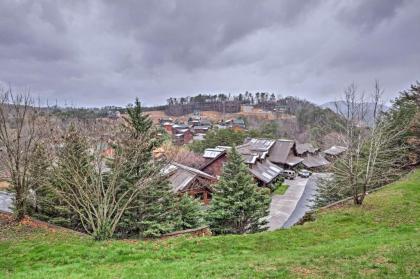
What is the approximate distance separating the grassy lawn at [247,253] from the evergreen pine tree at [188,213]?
18.0 ft

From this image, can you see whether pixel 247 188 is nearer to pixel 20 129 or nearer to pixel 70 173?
pixel 70 173

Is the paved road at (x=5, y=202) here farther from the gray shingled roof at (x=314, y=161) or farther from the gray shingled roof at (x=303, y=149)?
the gray shingled roof at (x=314, y=161)

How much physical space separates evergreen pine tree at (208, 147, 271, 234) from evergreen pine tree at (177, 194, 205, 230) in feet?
2.39

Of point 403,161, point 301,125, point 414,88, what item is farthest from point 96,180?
point 301,125

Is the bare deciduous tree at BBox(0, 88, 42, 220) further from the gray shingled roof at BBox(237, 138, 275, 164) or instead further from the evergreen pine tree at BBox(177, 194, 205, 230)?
the gray shingled roof at BBox(237, 138, 275, 164)

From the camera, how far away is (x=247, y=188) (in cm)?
→ 1786

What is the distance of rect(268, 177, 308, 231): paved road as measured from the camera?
2472cm

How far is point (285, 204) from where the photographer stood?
30.2 m

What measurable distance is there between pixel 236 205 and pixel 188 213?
2657mm

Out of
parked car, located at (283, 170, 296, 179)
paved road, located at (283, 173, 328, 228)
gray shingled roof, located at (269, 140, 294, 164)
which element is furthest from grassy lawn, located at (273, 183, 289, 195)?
gray shingled roof, located at (269, 140, 294, 164)

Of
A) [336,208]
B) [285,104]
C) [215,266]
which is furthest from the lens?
[285,104]

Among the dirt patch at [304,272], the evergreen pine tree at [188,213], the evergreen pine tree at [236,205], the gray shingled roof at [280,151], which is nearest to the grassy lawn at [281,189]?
the gray shingled roof at [280,151]

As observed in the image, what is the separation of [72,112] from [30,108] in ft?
24.9

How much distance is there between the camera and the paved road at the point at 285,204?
2472 centimetres
